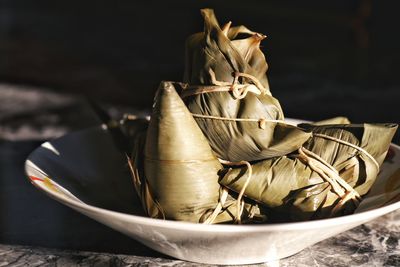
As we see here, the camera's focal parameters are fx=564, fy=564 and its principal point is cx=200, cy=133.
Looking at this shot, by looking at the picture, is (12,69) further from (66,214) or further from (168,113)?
(168,113)

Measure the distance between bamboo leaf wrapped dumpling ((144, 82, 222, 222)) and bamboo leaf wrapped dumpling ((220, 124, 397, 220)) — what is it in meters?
0.04

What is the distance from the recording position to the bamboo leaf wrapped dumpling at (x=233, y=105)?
2.86ft

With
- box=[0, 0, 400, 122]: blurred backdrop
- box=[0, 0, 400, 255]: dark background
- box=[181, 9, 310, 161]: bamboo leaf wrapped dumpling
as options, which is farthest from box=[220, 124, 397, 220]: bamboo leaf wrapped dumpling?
box=[0, 0, 400, 122]: blurred backdrop

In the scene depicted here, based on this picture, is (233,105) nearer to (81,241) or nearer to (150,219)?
(150,219)

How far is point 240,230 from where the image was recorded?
0.72 m

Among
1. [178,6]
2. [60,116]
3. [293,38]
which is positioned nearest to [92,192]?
[60,116]

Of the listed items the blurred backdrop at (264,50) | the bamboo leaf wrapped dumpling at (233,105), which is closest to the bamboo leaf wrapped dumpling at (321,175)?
the bamboo leaf wrapped dumpling at (233,105)

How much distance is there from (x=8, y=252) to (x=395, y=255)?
652mm

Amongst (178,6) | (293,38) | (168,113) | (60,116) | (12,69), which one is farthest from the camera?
(178,6)

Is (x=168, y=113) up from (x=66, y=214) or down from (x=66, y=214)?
up

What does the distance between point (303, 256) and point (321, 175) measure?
0.47 ft

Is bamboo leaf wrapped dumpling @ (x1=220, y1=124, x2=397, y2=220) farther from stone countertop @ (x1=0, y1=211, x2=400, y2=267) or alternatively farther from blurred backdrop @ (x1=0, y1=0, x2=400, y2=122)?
blurred backdrop @ (x1=0, y1=0, x2=400, y2=122)

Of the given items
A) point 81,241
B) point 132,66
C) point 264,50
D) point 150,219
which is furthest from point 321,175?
point 132,66

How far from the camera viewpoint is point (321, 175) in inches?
34.7
